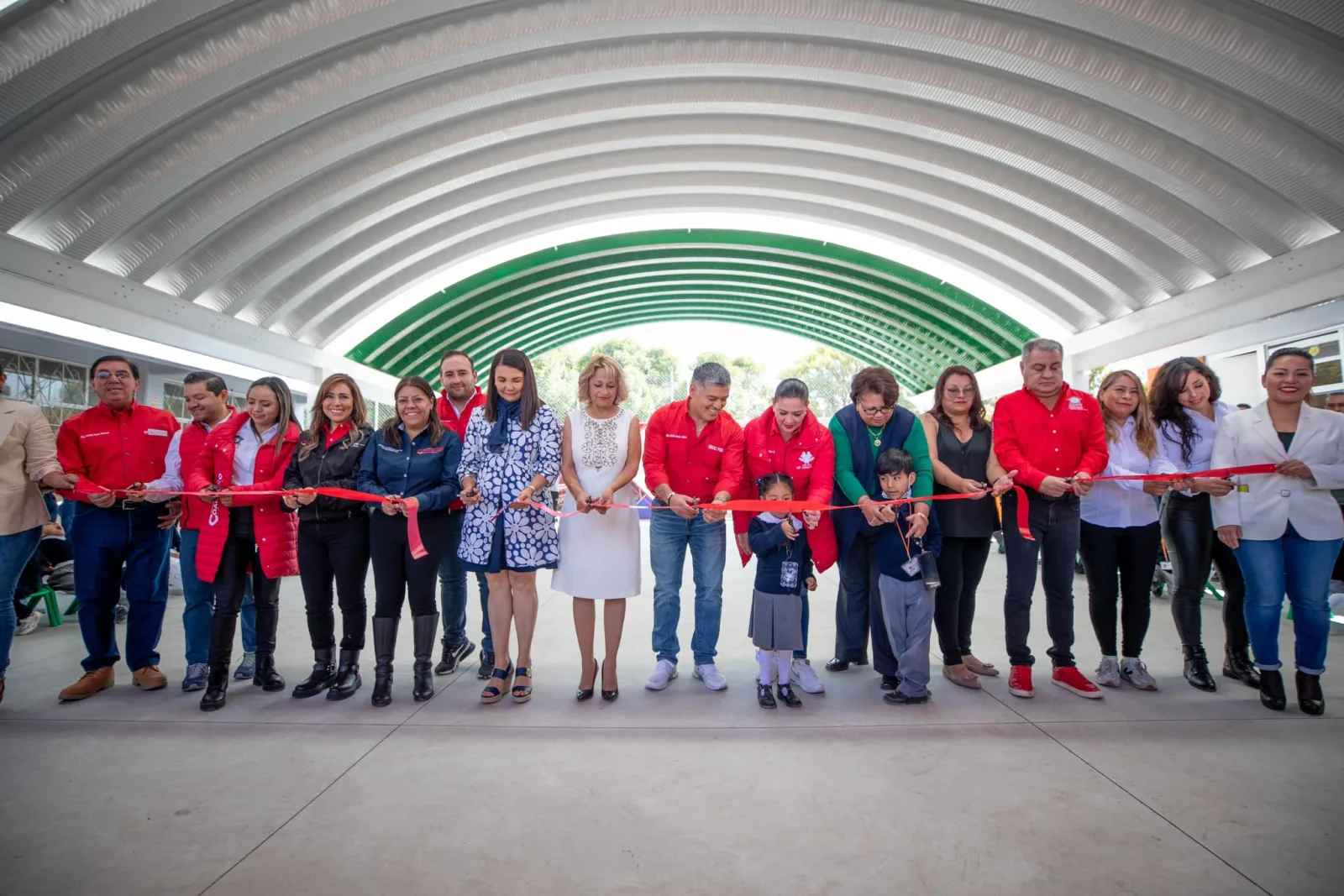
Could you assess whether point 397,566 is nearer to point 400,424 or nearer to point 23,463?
point 400,424

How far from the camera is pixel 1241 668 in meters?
3.86

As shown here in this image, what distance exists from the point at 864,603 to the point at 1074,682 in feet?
4.02

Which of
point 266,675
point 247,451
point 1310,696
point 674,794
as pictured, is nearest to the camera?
point 674,794

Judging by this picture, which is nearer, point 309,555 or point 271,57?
point 309,555

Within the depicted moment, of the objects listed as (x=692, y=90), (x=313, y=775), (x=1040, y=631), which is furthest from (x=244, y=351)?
→ (x=1040, y=631)

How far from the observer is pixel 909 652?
3.48 metres

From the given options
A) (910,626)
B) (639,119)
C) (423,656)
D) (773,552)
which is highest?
(639,119)

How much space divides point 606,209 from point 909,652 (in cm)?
1377

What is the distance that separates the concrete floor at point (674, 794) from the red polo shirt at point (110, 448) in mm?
1306

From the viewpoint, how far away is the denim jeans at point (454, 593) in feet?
14.0

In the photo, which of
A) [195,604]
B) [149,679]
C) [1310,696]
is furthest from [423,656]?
[1310,696]

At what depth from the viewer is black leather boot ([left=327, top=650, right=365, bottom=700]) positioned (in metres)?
3.65

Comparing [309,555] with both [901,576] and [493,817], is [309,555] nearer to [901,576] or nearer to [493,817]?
[493,817]

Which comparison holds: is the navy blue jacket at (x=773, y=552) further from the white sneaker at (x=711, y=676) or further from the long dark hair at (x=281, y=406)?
the long dark hair at (x=281, y=406)
